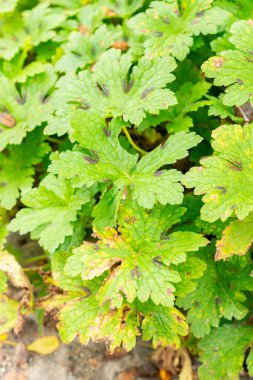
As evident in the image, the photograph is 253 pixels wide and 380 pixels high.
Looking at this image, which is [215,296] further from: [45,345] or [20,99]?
[20,99]

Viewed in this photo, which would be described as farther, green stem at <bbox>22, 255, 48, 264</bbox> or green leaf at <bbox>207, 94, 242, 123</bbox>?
green stem at <bbox>22, 255, 48, 264</bbox>

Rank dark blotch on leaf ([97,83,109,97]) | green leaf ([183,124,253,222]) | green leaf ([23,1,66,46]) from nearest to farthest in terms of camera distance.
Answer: green leaf ([183,124,253,222])
dark blotch on leaf ([97,83,109,97])
green leaf ([23,1,66,46])

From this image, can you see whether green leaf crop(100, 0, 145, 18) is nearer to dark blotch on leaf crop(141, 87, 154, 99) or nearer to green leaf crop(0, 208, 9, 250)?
dark blotch on leaf crop(141, 87, 154, 99)

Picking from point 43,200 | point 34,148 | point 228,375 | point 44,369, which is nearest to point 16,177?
point 34,148

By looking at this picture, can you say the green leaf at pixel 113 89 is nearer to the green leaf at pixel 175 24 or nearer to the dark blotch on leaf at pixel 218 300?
the green leaf at pixel 175 24

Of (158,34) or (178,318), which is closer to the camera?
(178,318)

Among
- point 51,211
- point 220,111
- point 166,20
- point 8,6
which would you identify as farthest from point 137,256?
point 8,6

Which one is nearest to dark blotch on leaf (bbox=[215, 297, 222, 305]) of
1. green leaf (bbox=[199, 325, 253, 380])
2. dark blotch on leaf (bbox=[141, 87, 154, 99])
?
green leaf (bbox=[199, 325, 253, 380])

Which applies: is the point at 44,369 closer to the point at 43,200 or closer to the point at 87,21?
the point at 43,200
